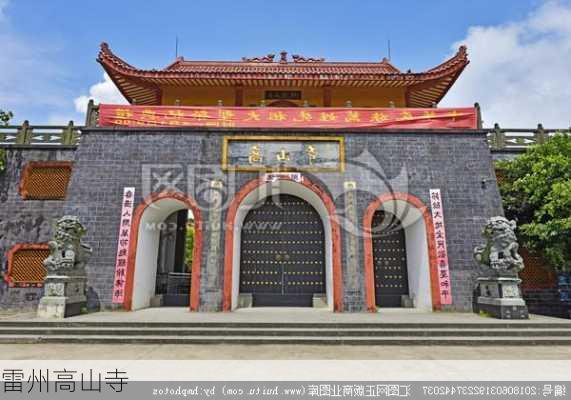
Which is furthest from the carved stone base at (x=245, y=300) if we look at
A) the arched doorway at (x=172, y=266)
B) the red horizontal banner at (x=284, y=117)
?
the red horizontal banner at (x=284, y=117)

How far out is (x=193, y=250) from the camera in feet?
27.5

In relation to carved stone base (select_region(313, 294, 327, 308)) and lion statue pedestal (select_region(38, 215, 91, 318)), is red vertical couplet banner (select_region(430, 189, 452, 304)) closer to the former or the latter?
carved stone base (select_region(313, 294, 327, 308))

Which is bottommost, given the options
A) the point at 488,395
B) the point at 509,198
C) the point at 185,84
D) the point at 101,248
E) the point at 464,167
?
the point at 488,395

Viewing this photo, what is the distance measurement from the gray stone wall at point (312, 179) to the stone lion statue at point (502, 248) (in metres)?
1.23

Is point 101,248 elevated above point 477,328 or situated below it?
above

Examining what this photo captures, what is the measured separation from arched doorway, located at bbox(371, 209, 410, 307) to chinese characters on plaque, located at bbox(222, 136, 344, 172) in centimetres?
222

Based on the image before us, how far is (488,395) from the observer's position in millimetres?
3262

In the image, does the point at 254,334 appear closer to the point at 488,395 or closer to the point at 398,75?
the point at 488,395

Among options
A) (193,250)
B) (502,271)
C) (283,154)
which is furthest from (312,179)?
(502,271)

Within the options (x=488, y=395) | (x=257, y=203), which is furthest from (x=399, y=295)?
(x=488, y=395)

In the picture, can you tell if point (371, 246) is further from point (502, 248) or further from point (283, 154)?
point (283, 154)

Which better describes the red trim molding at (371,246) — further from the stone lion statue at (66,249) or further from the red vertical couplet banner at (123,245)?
the stone lion statue at (66,249)

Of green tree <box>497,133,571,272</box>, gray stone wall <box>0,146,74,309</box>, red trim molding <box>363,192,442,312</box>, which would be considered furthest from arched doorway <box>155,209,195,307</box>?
green tree <box>497,133,571,272</box>

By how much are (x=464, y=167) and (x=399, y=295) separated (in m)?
3.96
